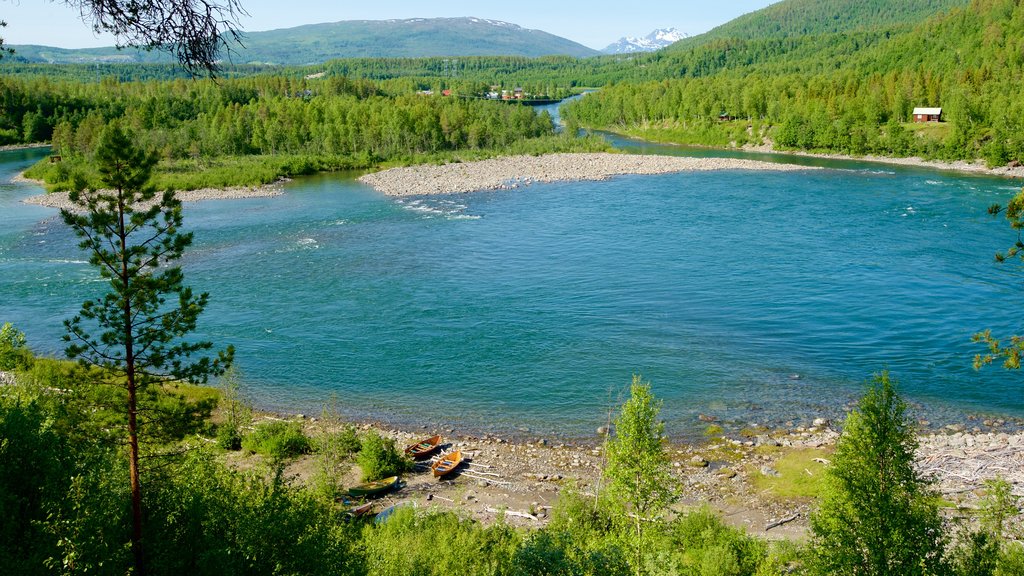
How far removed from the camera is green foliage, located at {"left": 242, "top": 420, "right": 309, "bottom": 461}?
67.6 ft

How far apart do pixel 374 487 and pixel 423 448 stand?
7.81 feet

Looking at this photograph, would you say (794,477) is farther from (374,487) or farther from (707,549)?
(374,487)

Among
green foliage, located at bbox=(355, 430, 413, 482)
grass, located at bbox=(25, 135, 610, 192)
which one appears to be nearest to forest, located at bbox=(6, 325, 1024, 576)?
green foliage, located at bbox=(355, 430, 413, 482)

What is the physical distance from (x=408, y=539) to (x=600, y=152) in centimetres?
7935

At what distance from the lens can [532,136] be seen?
102625 millimetres

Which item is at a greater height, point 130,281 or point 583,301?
point 130,281

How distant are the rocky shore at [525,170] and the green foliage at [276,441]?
45.0m

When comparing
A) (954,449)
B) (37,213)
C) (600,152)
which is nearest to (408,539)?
(954,449)

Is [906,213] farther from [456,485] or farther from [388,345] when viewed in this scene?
[456,485]

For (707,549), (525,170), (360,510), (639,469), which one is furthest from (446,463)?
(525,170)

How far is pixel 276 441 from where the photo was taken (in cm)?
2077

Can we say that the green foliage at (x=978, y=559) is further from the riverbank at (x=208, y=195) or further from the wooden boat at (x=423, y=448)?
the riverbank at (x=208, y=195)

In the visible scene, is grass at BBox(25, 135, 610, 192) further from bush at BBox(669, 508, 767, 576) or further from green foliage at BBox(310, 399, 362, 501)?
bush at BBox(669, 508, 767, 576)

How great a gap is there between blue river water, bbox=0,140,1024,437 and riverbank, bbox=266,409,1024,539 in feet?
4.54
